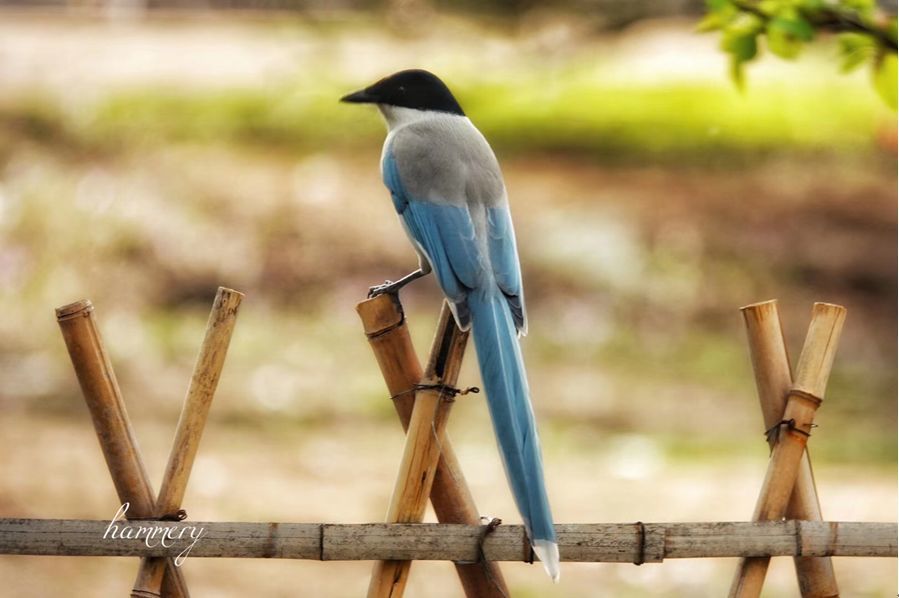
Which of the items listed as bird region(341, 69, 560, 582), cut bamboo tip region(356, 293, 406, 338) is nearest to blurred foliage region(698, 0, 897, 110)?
bird region(341, 69, 560, 582)

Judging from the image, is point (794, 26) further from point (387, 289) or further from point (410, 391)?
point (410, 391)

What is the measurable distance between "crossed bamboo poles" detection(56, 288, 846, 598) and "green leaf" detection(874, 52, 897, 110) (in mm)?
625

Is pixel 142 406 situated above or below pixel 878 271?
below

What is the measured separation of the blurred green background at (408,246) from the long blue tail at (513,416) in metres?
2.52

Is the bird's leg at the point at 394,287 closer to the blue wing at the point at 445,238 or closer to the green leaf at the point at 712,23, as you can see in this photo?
the blue wing at the point at 445,238

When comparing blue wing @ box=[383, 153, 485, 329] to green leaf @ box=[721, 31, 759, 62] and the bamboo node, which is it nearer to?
the bamboo node

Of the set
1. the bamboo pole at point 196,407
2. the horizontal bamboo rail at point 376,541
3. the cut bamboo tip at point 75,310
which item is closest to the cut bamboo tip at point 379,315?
the bamboo pole at point 196,407

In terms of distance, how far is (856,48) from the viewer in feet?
7.98

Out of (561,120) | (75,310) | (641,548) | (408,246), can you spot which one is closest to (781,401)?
(641,548)

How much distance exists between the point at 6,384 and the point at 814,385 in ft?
16.0

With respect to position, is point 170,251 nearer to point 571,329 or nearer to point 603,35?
point 571,329

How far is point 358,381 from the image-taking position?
235 inches

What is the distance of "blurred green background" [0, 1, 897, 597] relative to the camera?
16.7ft

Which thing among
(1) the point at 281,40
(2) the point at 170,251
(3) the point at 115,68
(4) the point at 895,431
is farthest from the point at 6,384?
(4) the point at 895,431
